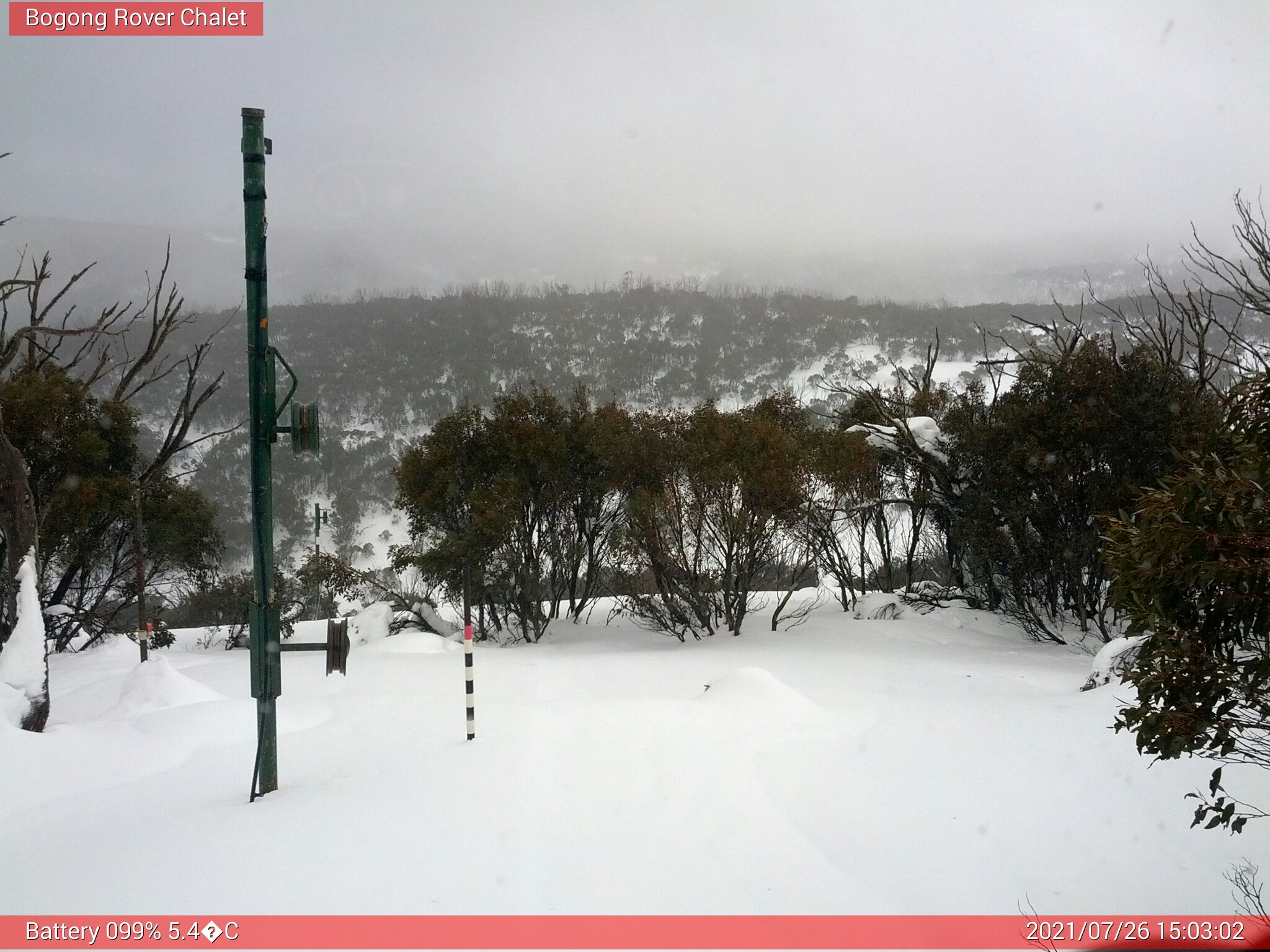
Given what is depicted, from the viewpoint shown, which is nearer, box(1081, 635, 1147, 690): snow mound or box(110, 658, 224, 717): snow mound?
box(1081, 635, 1147, 690): snow mound

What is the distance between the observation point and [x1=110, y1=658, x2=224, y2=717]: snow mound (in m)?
7.50

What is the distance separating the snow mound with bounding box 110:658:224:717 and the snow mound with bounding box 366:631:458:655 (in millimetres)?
4708

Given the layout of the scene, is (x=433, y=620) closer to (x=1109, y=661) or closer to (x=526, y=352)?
(x=1109, y=661)

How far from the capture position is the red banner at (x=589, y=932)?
3.02 metres

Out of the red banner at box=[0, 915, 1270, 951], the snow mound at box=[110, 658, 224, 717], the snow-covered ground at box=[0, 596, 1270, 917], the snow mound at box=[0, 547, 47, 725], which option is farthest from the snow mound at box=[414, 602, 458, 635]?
the red banner at box=[0, 915, 1270, 951]

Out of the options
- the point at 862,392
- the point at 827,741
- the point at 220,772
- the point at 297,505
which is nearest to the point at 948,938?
the point at 827,741

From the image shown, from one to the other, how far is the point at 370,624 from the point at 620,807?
41.3ft

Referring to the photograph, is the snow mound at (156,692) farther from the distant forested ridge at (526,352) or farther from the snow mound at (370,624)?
the distant forested ridge at (526,352)

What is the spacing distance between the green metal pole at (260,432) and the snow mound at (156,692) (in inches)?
124

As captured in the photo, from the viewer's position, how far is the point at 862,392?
54.7 ft

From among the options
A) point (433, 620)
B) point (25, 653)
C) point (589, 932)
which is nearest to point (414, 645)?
point (433, 620)

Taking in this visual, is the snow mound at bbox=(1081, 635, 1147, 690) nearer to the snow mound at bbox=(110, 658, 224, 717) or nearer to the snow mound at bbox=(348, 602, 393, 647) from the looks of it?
the snow mound at bbox=(110, 658, 224, 717)

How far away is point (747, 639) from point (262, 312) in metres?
9.55

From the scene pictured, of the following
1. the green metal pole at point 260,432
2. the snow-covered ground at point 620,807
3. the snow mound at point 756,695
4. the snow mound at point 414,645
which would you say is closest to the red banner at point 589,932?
the snow-covered ground at point 620,807
